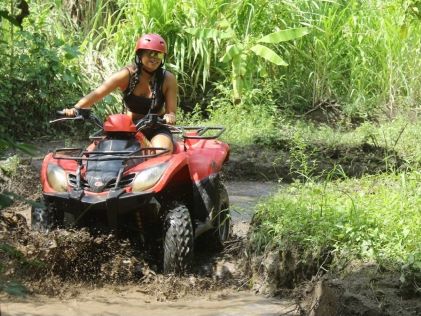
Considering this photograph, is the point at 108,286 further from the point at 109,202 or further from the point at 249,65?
the point at 249,65

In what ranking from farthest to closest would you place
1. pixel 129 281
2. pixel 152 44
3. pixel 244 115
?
pixel 244 115 → pixel 152 44 → pixel 129 281

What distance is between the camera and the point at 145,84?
20.5 ft

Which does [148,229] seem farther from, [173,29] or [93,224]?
[173,29]

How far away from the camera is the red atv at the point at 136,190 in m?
5.07

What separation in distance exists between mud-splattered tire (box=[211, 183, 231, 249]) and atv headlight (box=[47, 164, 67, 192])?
3.95ft

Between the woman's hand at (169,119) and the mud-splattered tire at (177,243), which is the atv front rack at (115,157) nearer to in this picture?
the woman's hand at (169,119)

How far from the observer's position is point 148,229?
546cm

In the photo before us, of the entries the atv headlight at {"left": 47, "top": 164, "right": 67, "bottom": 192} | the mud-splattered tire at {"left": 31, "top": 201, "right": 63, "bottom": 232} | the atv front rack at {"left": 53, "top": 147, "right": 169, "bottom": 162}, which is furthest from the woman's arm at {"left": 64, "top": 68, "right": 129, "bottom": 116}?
the mud-splattered tire at {"left": 31, "top": 201, "right": 63, "bottom": 232}

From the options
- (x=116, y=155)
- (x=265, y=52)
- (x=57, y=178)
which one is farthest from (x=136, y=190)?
(x=265, y=52)

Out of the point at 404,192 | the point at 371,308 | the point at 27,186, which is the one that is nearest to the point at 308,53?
the point at 27,186

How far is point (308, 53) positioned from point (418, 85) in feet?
5.70

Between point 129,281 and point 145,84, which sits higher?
point 145,84

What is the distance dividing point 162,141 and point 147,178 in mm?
696

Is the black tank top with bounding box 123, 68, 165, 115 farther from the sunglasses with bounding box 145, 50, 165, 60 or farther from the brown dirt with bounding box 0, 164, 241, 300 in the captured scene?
the brown dirt with bounding box 0, 164, 241, 300
